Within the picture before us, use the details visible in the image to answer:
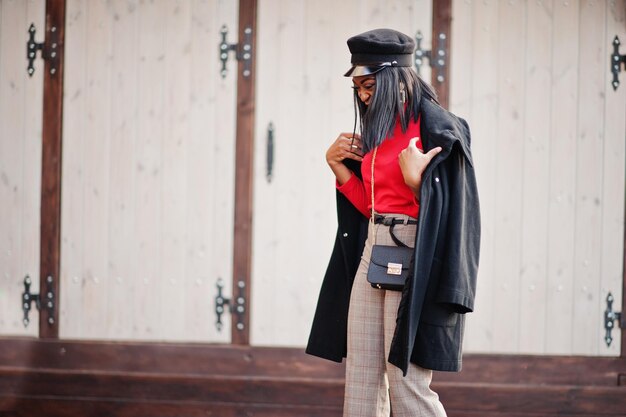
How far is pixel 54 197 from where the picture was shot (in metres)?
5.45

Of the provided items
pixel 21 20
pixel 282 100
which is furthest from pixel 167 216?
pixel 21 20

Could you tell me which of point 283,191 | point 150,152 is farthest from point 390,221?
point 150,152

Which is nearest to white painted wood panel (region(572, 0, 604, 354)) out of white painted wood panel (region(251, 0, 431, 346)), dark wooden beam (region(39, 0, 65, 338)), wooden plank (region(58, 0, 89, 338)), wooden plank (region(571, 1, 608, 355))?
wooden plank (region(571, 1, 608, 355))

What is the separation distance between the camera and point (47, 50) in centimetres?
545

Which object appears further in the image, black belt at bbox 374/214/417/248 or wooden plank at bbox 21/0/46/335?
wooden plank at bbox 21/0/46/335

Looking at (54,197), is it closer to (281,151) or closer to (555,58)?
(281,151)

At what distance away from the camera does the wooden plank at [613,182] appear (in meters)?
5.40

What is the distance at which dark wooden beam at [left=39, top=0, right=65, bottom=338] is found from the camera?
17.9 ft

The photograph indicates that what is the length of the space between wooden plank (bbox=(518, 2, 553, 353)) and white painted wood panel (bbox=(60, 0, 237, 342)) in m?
1.56

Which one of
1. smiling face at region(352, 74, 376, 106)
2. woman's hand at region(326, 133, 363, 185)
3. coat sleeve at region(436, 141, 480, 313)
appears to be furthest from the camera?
woman's hand at region(326, 133, 363, 185)

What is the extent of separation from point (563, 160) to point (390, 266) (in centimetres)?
225

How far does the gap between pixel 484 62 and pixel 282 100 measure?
1085 mm

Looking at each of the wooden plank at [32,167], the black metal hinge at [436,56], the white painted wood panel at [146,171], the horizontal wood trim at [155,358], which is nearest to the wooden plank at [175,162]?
the white painted wood panel at [146,171]

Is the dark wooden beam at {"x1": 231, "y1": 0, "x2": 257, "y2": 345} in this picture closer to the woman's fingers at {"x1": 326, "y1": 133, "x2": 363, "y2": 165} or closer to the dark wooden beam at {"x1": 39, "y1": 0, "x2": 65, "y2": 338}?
the dark wooden beam at {"x1": 39, "y1": 0, "x2": 65, "y2": 338}
